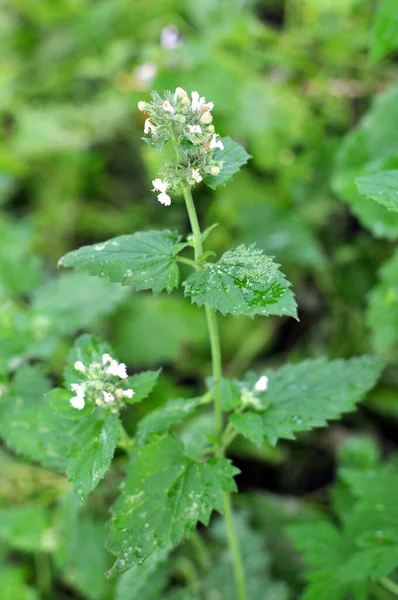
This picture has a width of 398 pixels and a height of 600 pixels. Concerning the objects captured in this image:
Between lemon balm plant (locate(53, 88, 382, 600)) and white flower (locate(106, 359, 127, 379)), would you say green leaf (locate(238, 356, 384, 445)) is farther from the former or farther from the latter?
white flower (locate(106, 359, 127, 379))

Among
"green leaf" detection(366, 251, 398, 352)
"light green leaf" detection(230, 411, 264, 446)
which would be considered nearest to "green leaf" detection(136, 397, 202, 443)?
"light green leaf" detection(230, 411, 264, 446)

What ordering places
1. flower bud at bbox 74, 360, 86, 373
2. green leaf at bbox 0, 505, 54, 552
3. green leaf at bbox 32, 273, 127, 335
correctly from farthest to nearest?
green leaf at bbox 32, 273, 127, 335 → green leaf at bbox 0, 505, 54, 552 → flower bud at bbox 74, 360, 86, 373

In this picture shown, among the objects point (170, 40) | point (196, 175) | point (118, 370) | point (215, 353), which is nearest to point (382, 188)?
point (196, 175)

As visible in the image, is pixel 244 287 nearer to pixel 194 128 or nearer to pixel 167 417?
pixel 194 128

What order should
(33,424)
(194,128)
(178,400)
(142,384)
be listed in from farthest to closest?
(33,424) → (178,400) → (142,384) → (194,128)

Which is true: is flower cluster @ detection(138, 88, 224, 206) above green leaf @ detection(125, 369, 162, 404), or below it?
above

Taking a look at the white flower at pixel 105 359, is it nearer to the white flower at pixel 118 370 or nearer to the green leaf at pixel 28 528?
the white flower at pixel 118 370

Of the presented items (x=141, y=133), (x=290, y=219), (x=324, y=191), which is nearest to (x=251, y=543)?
(x=290, y=219)
